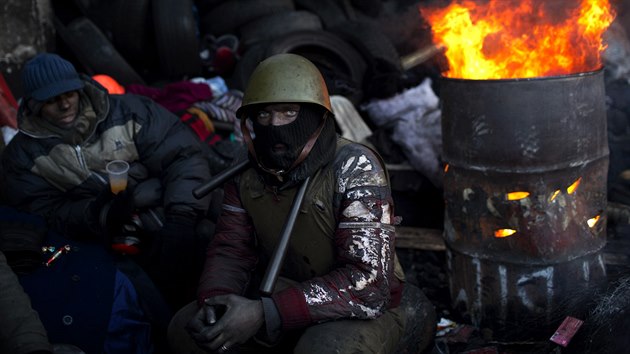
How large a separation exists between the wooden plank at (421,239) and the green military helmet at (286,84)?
2573 millimetres

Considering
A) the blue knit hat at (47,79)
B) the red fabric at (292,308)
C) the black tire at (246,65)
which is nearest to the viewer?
the red fabric at (292,308)

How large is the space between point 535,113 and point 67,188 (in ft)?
9.82

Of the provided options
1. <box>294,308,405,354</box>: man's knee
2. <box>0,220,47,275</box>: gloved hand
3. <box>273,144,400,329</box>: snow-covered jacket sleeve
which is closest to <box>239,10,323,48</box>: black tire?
<box>0,220,47,275</box>: gloved hand

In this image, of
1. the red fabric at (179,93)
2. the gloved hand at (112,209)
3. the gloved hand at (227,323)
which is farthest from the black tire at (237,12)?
the gloved hand at (227,323)

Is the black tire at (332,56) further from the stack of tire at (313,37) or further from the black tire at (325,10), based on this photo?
the black tire at (325,10)

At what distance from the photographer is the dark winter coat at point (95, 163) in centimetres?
411

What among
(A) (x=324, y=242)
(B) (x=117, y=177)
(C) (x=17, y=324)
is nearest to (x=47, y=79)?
(B) (x=117, y=177)

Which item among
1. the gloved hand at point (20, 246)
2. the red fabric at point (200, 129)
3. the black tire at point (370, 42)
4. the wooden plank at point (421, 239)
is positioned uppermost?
the black tire at point (370, 42)

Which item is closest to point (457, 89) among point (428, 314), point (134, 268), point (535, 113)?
point (535, 113)

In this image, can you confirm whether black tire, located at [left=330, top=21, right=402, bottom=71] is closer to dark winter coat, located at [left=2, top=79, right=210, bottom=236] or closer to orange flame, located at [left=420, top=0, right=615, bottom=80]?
orange flame, located at [left=420, top=0, right=615, bottom=80]

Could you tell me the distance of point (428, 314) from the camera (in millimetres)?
3861

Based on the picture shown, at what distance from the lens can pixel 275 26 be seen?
730cm

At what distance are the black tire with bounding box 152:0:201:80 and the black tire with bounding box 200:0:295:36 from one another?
0.83m

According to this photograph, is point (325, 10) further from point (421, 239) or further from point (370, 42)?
point (421, 239)
